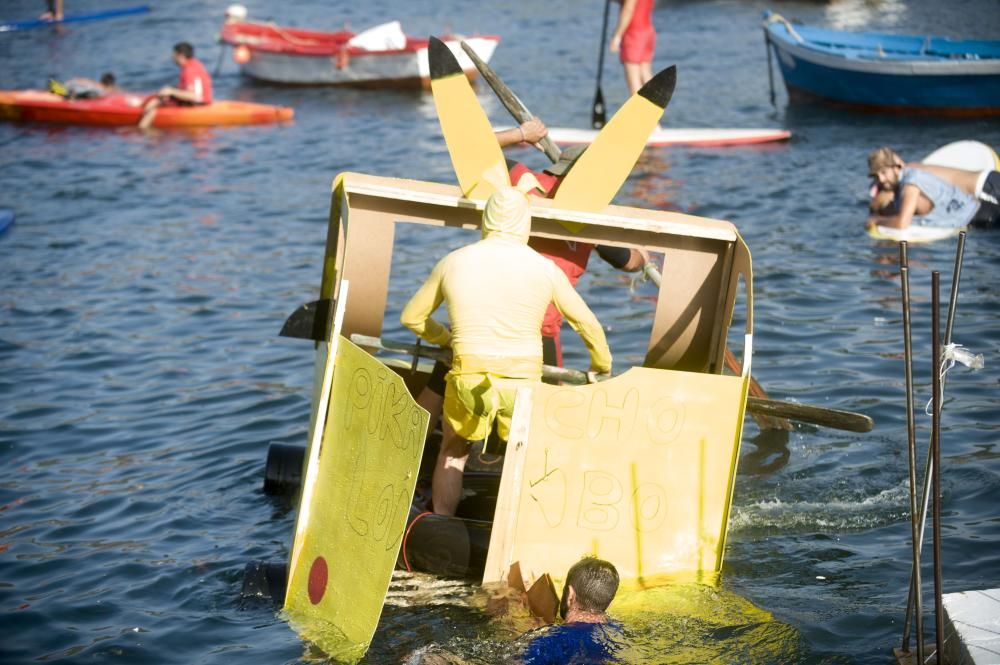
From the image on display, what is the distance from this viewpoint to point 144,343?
10.9 m

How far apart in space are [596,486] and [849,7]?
82.1 feet

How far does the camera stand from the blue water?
6.28m

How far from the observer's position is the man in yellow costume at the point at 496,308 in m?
5.85

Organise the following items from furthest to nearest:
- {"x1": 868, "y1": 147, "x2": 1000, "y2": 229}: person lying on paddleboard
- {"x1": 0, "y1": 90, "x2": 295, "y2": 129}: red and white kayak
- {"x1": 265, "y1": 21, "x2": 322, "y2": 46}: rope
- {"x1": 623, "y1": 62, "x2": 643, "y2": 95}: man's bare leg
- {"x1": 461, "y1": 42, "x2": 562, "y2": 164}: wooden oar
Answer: {"x1": 265, "y1": 21, "x2": 322, "y2": 46}: rope → {"x1": 0, "y1": 90, "x2": 295, "y2": 129}: red and white kayak → {"x1": 623, "y1": 62, "x2": 643, "y2": 95}: man's bare leg → {"x1": 868, "y1": 147, "x2": 1000, "y2": 229}: person lying on paddleboard → {"x1": 461, "y1": 42, "x2": 562, "y2": 164}: wooden oar

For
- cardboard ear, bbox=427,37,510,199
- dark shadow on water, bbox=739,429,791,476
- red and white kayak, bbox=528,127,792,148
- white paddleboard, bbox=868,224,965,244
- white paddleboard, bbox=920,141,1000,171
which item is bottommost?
dark shadow on water, bbox=739,429,791,476

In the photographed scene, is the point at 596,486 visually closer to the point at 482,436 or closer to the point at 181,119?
the point at 482,436

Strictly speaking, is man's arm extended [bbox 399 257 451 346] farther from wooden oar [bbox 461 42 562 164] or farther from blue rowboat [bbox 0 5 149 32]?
blue rowboat [bbox 0 5 149 32]

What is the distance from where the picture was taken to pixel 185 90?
19.6m

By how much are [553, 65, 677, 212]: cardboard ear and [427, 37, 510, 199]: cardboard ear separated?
394mm

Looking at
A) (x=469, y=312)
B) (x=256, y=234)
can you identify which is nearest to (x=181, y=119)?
(x=256, y=234)

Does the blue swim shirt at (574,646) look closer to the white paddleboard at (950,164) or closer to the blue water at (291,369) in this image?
the blue water at (291,369)

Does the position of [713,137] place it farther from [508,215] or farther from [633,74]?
[508,215]

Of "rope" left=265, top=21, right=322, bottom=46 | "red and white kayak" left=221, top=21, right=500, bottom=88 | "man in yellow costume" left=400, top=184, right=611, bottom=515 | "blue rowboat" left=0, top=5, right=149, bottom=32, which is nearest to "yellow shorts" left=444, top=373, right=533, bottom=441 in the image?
"man in yellow costume" left=400, top=184, right=611, bottom=515

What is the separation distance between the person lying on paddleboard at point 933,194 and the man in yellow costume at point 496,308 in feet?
22.8
